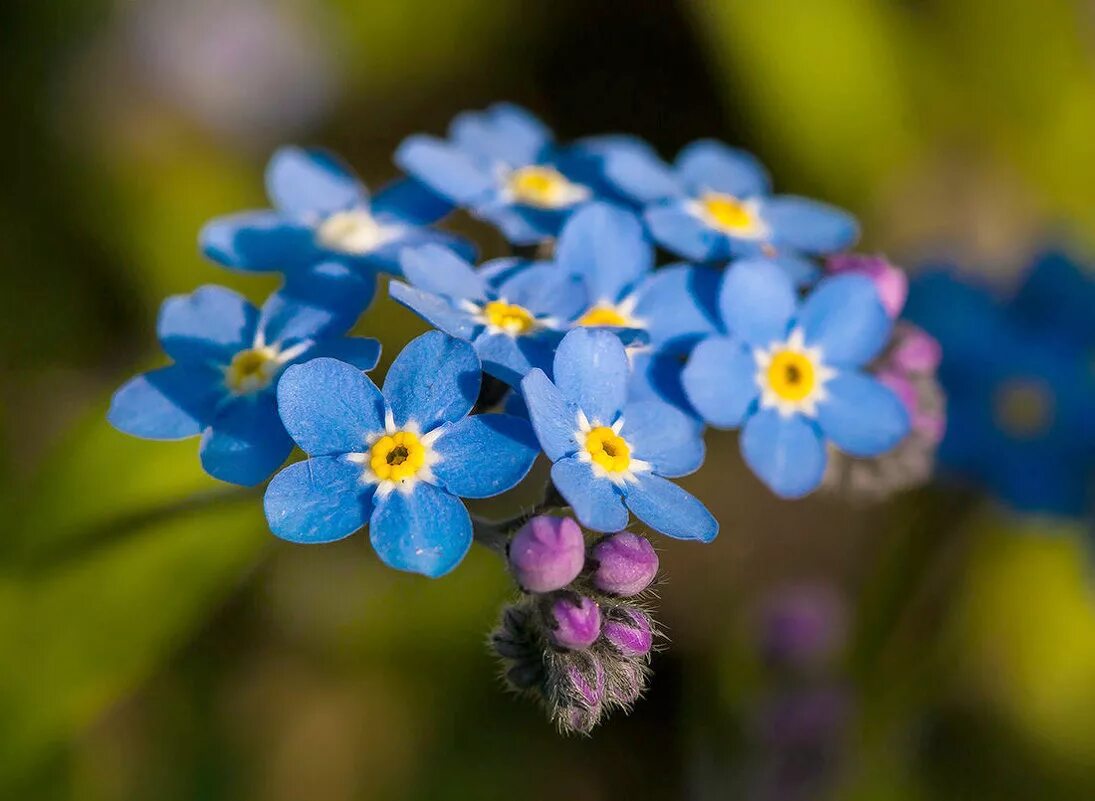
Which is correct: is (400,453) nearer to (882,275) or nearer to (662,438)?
(662,438)

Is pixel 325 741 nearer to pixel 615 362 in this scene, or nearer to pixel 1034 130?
pixel 615 362

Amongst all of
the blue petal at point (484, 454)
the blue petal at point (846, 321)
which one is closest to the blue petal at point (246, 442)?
the blue petal at point (484, 454)

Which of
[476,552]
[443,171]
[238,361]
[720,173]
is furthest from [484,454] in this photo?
[476,552]

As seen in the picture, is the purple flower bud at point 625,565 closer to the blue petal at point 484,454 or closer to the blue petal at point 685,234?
the blue petal at point 484,454

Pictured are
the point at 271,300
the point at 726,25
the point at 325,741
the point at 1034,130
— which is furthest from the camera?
the point at 1034,130

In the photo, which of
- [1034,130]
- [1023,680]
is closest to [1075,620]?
[1023,680]

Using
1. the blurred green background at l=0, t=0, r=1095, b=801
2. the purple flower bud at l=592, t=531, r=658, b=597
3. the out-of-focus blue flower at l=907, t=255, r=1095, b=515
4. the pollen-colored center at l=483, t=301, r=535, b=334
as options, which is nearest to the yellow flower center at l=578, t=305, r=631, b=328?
the pollen-colored center at l=483, t=301, r=535, b=334
